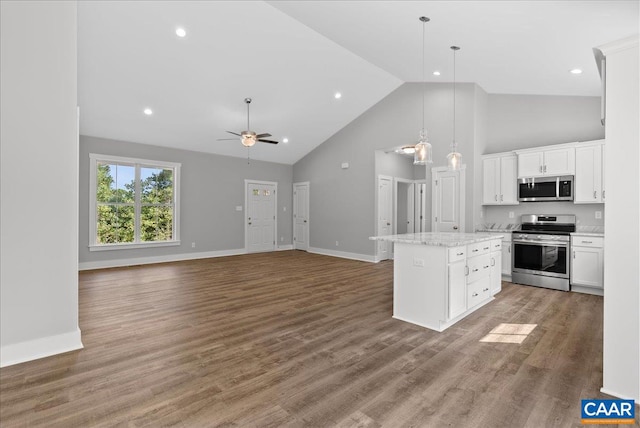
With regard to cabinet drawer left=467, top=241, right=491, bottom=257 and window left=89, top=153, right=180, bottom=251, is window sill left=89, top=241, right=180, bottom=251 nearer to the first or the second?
window left=89, top=153, right=180, bottom=251

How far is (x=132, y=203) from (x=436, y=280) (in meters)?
6.77

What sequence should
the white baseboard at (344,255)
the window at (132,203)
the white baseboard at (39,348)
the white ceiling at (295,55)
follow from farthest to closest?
the white baseboard at (344,255) < the window at (132,203) < the white ceiling at (295,55) < the white baseboard at (39,348)

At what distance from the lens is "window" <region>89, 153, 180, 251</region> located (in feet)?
22.1

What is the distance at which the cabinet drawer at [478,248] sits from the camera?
3.73m

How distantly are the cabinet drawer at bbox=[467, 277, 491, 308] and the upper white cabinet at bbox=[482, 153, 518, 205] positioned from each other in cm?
219

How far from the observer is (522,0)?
117 inches

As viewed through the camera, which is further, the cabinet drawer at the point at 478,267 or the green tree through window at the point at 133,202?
the green tree through window at the point at 133,202

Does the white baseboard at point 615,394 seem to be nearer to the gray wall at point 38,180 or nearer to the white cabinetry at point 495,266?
the white cabinetry at point 495,266

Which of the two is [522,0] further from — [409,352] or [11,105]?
[11,105]

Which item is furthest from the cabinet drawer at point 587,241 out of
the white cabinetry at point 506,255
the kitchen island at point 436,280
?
the kitchen island at point 436,280

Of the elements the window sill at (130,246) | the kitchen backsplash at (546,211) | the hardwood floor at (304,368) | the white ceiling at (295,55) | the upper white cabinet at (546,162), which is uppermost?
the white ceiling at (295,55)

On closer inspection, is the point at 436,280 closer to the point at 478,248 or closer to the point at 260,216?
the point at 478,248

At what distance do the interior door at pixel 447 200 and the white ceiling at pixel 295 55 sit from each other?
174 cm

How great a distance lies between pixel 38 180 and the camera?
274cm
